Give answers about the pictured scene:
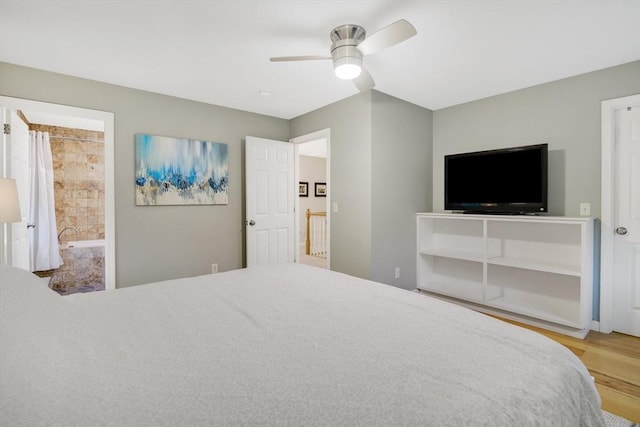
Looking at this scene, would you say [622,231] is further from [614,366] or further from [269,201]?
[269,201]

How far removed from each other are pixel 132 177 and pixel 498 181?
3729 millimetres

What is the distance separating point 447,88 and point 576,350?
8.47 ft

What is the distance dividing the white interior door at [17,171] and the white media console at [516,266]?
3.99m

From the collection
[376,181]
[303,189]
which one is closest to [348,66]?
[376,181]

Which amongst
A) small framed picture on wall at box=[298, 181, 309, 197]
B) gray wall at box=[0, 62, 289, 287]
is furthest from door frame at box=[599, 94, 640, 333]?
small framed picture on wall at box=[298, 181, 309, 197]

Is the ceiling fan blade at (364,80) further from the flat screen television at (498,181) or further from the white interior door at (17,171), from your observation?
the white interior door at (17,171)

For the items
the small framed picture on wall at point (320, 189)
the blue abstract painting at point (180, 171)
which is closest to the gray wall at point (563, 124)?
the blue abstract painting at point (180, 171)

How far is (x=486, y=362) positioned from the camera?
0.96 meters

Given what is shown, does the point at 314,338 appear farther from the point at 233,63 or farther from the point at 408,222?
the point at 408,222

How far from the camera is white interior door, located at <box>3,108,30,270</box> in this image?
2.72 meters

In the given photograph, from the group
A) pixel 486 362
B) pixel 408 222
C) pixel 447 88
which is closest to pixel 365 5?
pixel 447 88

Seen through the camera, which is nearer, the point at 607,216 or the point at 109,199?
the point at 607,216

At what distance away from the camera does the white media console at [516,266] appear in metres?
2.79

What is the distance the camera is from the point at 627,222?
8.94 feet
